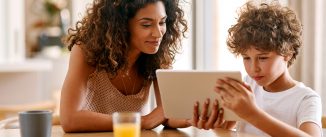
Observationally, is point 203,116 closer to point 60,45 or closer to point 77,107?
point 77,107

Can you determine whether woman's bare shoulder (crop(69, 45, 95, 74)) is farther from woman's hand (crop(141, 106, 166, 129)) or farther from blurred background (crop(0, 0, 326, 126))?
blurred background (crop(0, 0, 326, 126))

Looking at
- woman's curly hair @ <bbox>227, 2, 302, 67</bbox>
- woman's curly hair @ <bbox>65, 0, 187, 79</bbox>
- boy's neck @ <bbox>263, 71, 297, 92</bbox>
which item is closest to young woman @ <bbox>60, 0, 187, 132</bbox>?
woman's curly hair @ <bbox>65, 0, 187, 79</bbox>

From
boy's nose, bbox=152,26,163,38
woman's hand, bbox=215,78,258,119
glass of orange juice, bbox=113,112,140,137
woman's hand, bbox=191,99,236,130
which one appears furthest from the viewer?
boy's nose, bbox=152,26,163,38

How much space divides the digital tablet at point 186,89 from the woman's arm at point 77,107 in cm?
22

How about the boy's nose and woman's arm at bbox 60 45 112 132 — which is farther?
the boy's nose

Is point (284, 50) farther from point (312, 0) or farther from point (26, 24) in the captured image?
point (26, 24)

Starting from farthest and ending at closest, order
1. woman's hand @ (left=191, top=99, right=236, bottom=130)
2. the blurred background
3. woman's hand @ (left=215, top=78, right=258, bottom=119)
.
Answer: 1. the blurred background
2. woman's hand @ (left=191, top=99, right=236, bottom=130)
3. woman's hand @ (left=215, top=78, right=258, bottom=119)

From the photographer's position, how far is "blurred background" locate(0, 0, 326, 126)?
2664mm

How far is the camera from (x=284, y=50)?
1910mm

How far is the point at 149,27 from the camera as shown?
6.57 feet

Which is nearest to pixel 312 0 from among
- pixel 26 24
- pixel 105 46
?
pixel 105 46

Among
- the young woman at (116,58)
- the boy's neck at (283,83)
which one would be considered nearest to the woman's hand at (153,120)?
the young woman at (116,58)

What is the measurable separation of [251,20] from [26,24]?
432 cm

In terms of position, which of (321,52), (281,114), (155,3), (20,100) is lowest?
(20,100)
